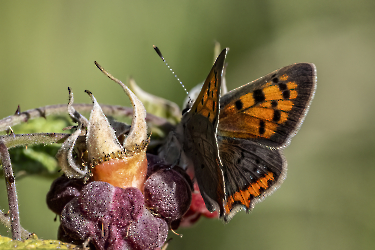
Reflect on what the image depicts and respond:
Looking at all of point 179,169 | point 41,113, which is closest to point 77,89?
point 41,113

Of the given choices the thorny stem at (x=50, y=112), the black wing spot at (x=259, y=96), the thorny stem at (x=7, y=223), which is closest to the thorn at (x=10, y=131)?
the thorny stem at (x=50, y=112)

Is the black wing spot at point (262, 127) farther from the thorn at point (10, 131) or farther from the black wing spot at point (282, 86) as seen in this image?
the thorn at point (10, 131)

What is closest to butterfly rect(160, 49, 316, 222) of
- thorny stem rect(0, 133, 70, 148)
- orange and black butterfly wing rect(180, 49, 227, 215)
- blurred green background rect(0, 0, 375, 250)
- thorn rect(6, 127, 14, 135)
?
orange and black butterfly wing rect(180, 49, 227, 215)

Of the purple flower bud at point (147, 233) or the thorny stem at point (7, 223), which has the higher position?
the thorny stem at point (7, 223)

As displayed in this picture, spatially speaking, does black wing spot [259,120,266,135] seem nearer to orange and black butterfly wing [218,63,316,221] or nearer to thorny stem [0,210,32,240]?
orange and black butterfly wing [218,63,316,221]

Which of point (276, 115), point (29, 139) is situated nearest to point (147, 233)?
point (29, 139)
